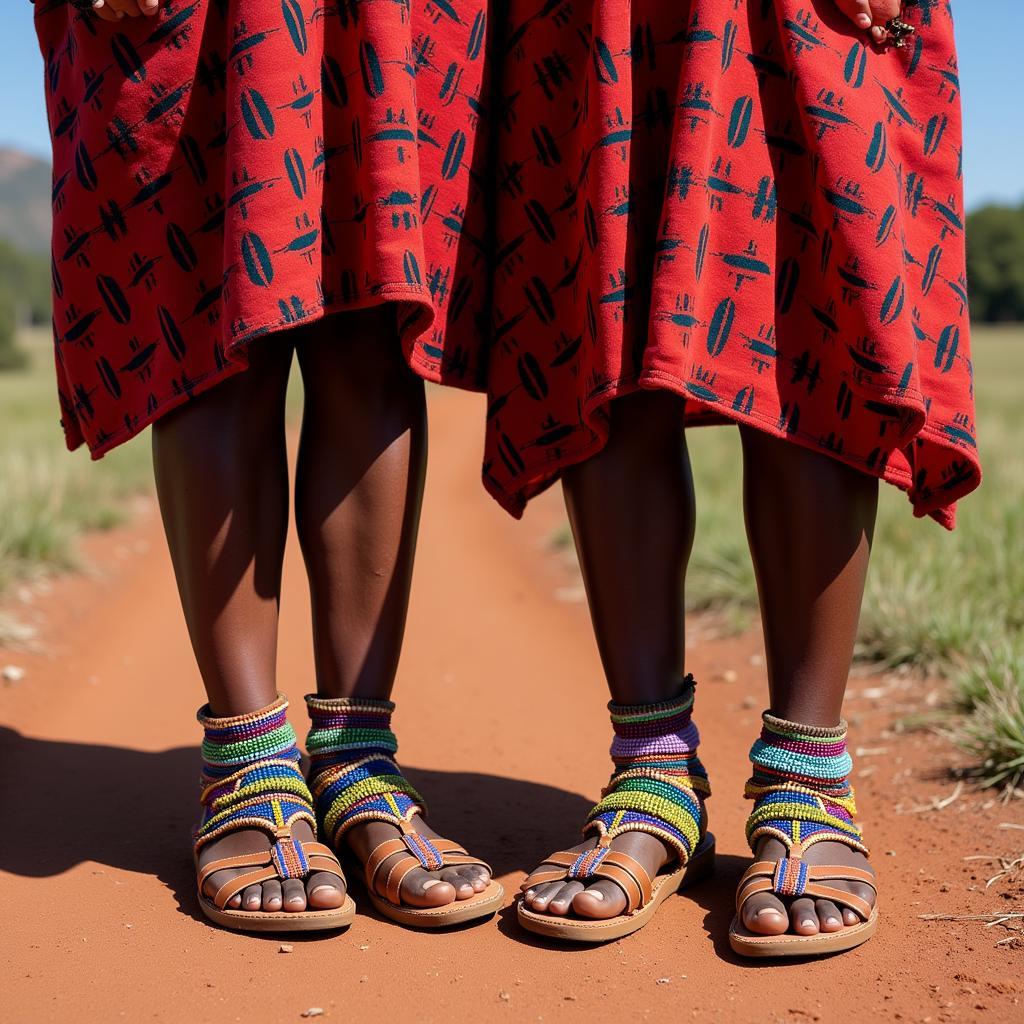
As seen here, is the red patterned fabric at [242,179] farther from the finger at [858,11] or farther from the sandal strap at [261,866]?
the sandal strap at [261,866]

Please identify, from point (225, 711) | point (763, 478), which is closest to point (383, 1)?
point (763, 478)

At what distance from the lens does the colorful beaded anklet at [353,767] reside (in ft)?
5.72

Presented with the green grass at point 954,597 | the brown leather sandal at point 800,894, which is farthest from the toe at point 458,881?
the green grass at point 954,597

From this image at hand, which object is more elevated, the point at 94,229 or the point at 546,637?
the point at 94,229

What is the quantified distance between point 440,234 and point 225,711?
786 millimetres

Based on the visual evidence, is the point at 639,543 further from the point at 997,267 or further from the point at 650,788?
the point at 997,267

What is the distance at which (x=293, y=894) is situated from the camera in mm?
1608

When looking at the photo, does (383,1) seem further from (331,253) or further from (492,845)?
(492,845)

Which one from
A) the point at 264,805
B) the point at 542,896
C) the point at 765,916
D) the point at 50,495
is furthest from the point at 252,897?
the point at 50,495

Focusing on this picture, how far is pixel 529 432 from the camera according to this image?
69.3 inches

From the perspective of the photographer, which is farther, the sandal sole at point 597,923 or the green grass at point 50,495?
the green grass at point 50,495

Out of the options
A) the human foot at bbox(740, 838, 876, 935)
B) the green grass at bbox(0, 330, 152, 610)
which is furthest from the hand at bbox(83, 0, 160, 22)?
the green grass at bbox(0, 330, 152, 610)

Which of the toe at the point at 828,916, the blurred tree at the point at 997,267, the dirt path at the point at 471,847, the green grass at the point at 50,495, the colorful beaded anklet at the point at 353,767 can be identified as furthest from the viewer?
the blurred tree at the point at 997,267

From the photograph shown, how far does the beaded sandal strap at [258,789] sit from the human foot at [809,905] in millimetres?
597
